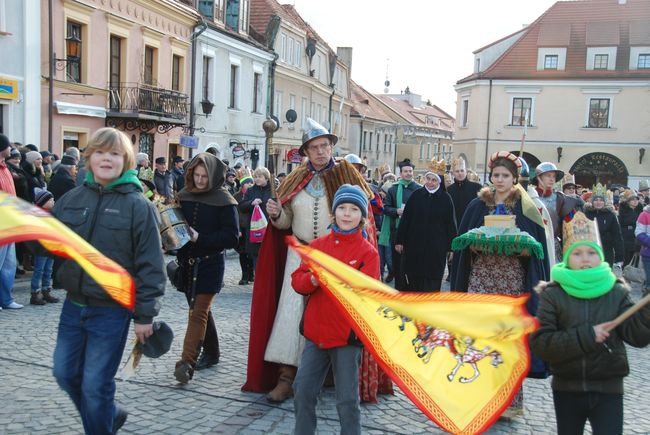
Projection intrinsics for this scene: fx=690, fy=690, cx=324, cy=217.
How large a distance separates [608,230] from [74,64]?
49.4 feet

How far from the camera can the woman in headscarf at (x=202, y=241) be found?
→ 5.68 metres

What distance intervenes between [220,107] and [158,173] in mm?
13485

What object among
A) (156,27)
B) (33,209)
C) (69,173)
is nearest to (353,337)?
(33,209)

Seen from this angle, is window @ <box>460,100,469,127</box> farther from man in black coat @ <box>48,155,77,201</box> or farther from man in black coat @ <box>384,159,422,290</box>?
man in black coat @ <box>48,155,77,201</box>

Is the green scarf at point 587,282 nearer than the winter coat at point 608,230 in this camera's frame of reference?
Yes

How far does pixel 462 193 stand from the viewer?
37.8 feet

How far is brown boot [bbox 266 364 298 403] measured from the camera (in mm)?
5379

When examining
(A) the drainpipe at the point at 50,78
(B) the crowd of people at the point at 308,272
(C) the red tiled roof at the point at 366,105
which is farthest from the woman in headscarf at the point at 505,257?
(C) the red tiled roof at the point at 366,105

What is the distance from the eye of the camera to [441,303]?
3756mm

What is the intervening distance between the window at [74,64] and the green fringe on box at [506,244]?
1656cm

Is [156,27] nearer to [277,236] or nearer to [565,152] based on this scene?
[277,236]

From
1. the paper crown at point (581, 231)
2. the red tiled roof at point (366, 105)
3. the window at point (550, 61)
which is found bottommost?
the paper crown at point (581, 231)

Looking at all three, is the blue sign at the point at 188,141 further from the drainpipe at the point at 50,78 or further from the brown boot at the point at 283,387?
the brown boot at the point at 283,387

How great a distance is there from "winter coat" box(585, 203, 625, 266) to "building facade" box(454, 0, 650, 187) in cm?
2961
